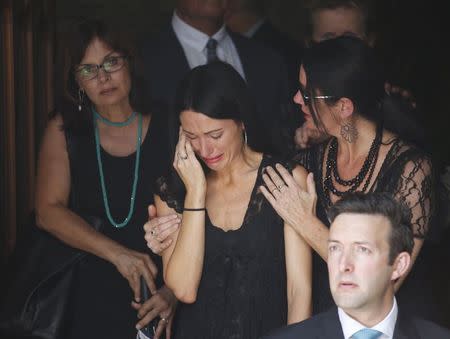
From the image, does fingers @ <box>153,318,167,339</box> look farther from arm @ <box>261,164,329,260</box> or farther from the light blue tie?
the light blue tie

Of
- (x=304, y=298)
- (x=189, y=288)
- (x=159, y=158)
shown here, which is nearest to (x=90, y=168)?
(x=159, y=158)

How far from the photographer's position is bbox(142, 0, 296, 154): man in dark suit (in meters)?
4.30

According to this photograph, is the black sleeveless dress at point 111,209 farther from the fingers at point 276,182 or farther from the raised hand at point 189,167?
the fingers at point 276,182

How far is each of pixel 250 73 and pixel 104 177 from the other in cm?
69

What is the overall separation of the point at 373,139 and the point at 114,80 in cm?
95

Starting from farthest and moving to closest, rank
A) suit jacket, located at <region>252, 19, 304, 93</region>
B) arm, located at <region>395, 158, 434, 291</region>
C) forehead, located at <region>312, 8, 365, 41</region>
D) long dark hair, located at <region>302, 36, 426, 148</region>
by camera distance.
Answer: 1. suit jacket, located at <region>252, 19, 304, 93</region>
2. forehead, located at <region>312, 8, 365, 41</region>
3. long dark hair, located at <region>302, 36, 426, 148</region>
4. arm, located at <region>395, 158, 434, 291</region>

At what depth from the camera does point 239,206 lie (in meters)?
3.91

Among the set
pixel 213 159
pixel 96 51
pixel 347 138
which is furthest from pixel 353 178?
pixel 96 51

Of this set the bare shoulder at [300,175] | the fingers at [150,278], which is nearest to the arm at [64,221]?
the fingers at [150,278]

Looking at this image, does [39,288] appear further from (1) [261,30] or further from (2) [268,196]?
(1) [261,30]

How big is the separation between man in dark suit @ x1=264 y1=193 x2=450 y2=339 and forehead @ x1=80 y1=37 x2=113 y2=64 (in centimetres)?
106

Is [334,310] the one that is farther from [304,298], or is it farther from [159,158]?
[159,158]

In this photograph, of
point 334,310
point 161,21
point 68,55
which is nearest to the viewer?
point 334,310

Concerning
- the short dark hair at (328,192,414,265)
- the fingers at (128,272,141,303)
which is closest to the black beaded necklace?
the short dark hair at (328,192,414,265)
